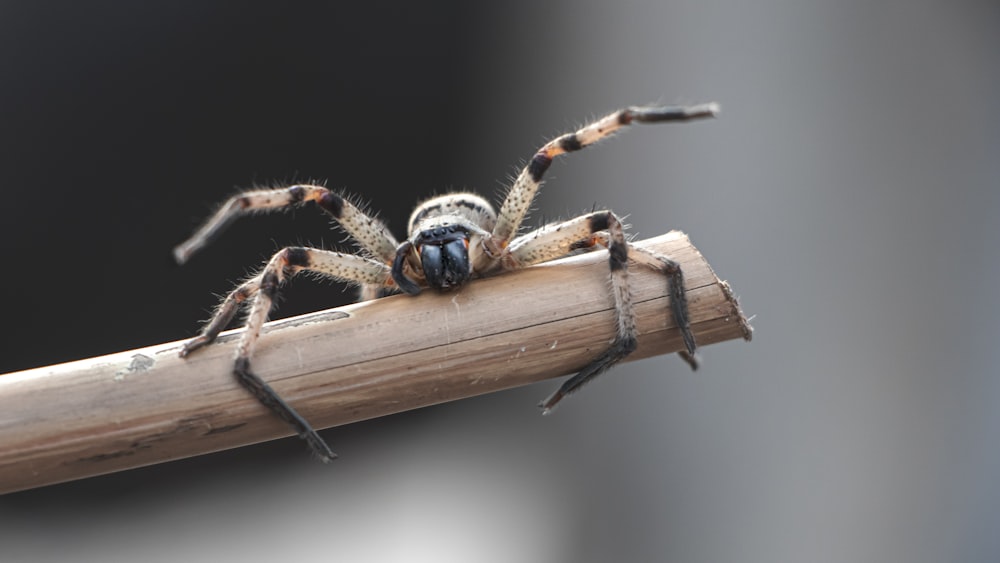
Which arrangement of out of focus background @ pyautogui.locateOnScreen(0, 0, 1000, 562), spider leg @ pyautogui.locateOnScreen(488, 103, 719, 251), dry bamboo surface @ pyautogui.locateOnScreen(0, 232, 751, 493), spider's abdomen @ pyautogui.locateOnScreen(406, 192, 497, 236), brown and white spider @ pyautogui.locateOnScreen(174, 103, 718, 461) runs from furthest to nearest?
out of focus background @ pyautogui.locateOnScreen(0, 0, 1000, 562)
spider's abdomen @ pyautogui.locateOnScreen(406, 192, 497, 236)
spider leg @ pyautogui.locateOnScreen(488, 103, 719, 251)
brown and white spider @ pyautogui.locateOnScreen(174, 103, 718, 461)
dry bamboo surface @ pyautogui.locateOnScreen(0, 232, 751, 493)

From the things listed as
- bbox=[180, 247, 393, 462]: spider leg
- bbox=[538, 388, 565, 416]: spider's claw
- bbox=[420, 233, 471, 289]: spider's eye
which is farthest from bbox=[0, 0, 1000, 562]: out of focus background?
bbox=[538, 388, 565, 416]: spider's claw

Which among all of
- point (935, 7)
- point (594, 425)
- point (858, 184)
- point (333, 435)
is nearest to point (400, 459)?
point (333, 435)

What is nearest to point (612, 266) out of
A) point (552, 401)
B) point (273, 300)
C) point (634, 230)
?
point (552, 401)

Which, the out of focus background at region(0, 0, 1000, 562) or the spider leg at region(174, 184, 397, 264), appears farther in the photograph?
A: the out of focus background at region(0, 0, 1000, 562)

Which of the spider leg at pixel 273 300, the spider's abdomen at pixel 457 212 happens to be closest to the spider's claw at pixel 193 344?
the spider leg at pixel 273 300

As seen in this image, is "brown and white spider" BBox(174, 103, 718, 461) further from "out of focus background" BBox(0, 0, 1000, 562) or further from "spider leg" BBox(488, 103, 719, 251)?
"out of focus background" BBox(0, 0, 1000, 562)

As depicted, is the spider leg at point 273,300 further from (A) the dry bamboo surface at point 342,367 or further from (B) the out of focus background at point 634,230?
(B) the out of focus background at point 634,230

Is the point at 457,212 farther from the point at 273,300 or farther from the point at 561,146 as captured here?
the point at 273,300

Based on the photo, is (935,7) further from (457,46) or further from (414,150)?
(414,150)
